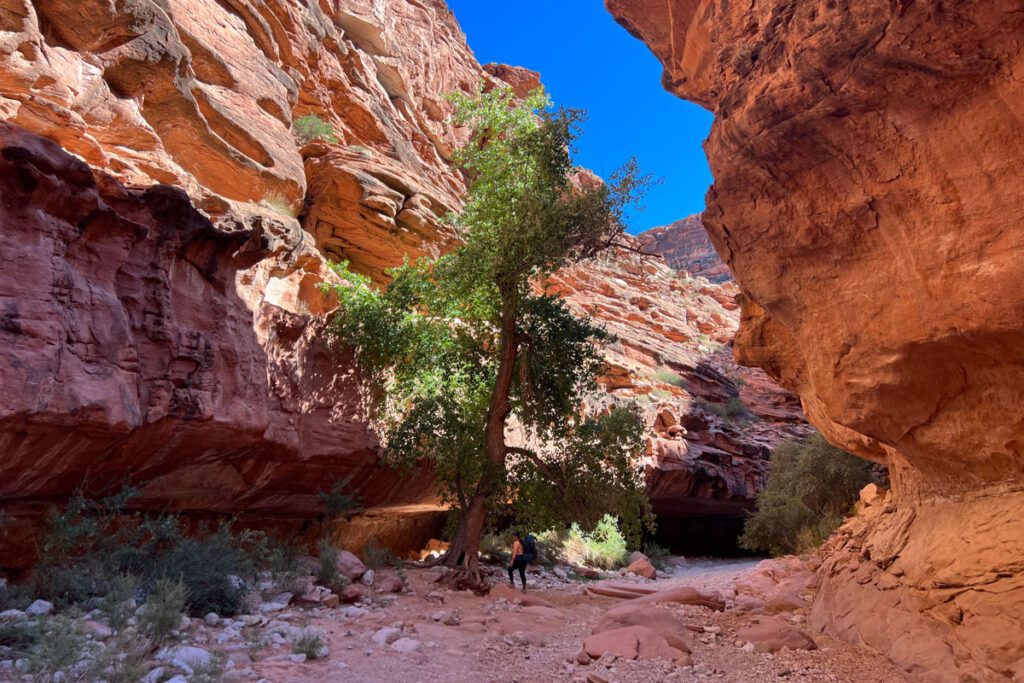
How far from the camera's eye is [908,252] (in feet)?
17.2

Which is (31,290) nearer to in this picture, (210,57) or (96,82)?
(96,82)

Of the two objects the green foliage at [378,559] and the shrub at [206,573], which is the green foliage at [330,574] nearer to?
the shrub at [206,573]

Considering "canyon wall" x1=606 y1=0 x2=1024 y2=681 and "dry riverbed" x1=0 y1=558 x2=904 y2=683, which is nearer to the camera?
"canyon wall" x1=606 y1=0 x2=1024 y2=681

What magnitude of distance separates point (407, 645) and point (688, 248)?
8446cm

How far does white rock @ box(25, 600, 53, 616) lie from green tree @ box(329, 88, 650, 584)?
671 centimetres

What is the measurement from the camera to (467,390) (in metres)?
13.4

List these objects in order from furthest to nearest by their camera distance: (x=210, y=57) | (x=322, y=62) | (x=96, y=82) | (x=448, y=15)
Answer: (x=448, y=15) < (x=322, y=62) < (x=210, y=57) < (x=96, y=82)

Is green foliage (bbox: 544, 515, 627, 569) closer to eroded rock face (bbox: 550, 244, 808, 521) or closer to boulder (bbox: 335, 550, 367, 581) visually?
eroded rock face (bbox: 550, 244, 808, 521)

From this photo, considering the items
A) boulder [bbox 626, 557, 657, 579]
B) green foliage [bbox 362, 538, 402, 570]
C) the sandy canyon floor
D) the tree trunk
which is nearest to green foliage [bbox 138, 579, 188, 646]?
the sandy canyon floor

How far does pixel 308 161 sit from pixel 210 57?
162 inches

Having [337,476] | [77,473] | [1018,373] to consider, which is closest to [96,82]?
[77,473]

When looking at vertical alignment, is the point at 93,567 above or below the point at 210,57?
below

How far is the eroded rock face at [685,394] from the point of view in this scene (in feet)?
79.0

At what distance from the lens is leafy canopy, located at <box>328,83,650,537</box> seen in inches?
469
